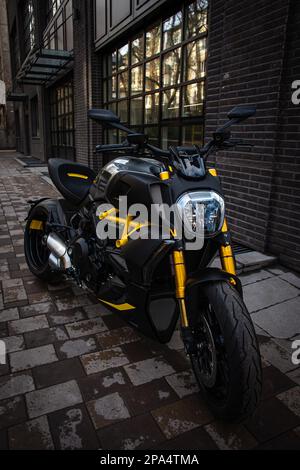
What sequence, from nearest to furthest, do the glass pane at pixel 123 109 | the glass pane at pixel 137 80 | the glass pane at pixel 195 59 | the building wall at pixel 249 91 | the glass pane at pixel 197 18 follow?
the building wall at pixel 249 91 < the glass pane at pixel 197 18 < the glass pane at pixel 195 59 < the glass pane at pixel 137 80 < the glass pane at pixel 123 109

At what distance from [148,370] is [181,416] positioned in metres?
0.39

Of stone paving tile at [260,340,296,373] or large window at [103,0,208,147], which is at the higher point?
large window at [103,0,208,147]

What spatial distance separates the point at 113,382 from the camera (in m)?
1.99

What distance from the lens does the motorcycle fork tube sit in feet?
5.59

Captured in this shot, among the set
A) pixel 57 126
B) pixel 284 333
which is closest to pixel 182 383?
pixel 284 333

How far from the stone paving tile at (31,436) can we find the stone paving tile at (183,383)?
0.70m

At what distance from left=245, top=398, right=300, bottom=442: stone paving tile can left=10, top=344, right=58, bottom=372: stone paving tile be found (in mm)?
1223

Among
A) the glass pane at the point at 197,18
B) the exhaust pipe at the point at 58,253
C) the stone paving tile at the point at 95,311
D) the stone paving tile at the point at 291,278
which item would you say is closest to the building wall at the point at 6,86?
the glass pane at the point at 197,18

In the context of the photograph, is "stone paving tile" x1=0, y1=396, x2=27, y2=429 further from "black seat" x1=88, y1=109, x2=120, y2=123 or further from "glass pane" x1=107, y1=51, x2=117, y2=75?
"glass pane" x1=107, y1=51, x2=117, y2=75

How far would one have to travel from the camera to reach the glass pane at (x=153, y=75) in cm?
604

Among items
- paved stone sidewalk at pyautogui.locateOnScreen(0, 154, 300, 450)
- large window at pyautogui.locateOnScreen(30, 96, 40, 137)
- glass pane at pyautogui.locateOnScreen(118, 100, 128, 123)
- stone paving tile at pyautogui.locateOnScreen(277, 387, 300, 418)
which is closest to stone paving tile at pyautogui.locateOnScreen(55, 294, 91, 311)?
paved stone sidewalk at pyautogui.locateOnScreen(0, 154, 300, 450)

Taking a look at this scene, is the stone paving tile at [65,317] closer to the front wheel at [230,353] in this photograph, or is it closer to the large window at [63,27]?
the front wheel at [230,353]

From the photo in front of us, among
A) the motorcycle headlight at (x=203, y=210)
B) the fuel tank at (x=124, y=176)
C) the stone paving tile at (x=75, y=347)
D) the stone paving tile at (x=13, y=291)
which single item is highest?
the fuel tank at (x=124, y=176)

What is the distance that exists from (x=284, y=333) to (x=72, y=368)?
147 centimetres
